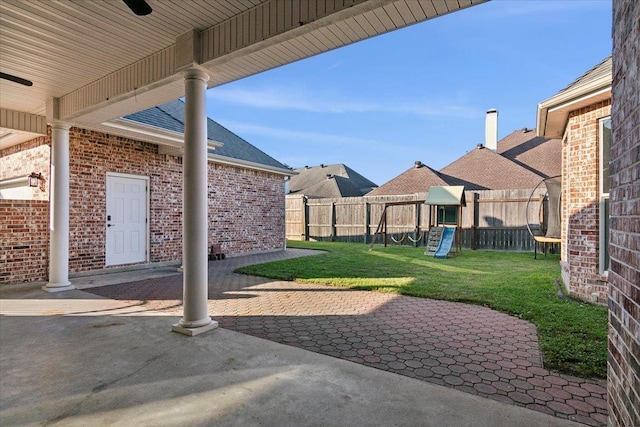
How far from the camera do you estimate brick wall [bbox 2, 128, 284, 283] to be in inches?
273

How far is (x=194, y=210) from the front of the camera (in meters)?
3.78

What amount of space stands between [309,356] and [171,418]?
1.24 metres

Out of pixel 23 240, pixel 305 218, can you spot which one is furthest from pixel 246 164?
pixel 305 218

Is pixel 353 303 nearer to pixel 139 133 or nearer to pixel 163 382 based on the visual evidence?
pixel 163 382

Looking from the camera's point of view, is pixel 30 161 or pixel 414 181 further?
pixel 414 181

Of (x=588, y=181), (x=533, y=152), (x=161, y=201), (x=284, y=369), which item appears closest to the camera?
(x=284, y=369)

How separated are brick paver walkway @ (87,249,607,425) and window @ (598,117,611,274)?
1.69 metres

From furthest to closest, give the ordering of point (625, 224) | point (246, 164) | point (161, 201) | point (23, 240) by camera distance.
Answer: point (246, 164) → point (161, 201) → point (23, 240) → point (625, 224)

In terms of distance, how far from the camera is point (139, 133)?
23.1 ft

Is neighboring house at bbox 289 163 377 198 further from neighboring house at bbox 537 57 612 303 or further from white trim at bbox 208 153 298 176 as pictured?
neighboring house at bbox 537 57 612 303

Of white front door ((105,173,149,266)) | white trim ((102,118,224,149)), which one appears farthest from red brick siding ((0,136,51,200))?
white trim ((102,118,224,149))

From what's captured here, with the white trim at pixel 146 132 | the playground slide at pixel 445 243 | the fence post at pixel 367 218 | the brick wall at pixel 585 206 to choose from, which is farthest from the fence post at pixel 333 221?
the brick wall at pixel 585 206

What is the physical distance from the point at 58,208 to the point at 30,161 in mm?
2492

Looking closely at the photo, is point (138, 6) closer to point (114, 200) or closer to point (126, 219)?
point (114, 200)
